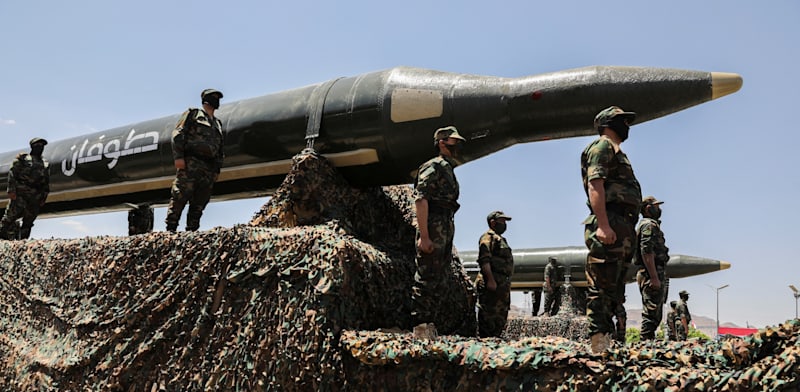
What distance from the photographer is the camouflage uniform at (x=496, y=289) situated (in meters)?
5.05

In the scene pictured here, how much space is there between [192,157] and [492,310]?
9.36 feet

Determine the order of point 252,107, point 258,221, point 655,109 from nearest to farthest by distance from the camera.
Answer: point 655,109
point 258,221
point 252,107

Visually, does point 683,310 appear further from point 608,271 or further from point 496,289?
point 608,271

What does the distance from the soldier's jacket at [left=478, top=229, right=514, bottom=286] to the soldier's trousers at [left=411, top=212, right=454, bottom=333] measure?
1413 mm

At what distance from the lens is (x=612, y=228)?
3129 millimetres

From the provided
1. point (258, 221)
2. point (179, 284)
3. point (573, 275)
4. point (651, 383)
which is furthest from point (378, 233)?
point (573, 275)

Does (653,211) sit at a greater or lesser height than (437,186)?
greater

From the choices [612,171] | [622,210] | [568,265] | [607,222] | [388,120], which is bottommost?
[607,222]

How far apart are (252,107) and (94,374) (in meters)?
2.58

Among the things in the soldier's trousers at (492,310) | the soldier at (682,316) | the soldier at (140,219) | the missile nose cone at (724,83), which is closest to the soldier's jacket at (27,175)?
the soldier at (140,219)

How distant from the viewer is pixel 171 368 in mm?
4020

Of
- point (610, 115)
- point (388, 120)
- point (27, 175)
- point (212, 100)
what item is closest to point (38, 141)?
point (27, 175)

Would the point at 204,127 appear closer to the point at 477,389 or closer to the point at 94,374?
the point at 94,374

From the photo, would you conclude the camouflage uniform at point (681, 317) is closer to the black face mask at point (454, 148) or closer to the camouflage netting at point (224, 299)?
the camouflage netting at point (224, 299)
